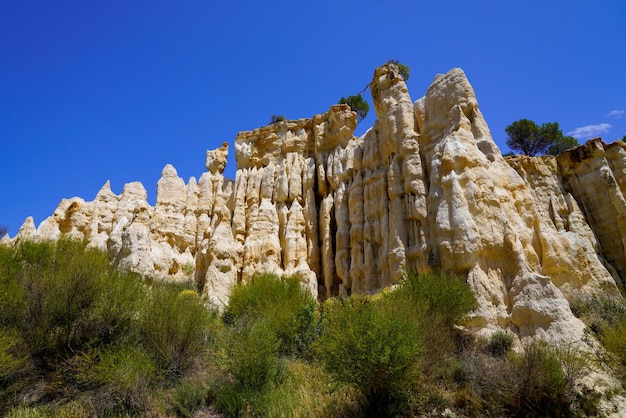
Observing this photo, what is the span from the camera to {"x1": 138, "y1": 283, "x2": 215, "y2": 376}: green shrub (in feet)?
37.3

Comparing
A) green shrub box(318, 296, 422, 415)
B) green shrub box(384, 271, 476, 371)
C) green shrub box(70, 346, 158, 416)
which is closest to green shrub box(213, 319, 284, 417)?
green shrub box(70, 346, 158, 416)

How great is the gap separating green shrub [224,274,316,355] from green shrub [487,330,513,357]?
5.55 meters

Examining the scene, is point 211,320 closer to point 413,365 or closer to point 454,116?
point 413,365

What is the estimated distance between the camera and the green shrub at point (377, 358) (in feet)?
28.8

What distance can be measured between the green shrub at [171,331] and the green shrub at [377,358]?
451 centimetres

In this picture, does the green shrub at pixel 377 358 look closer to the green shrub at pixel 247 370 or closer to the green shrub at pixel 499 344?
the green shrub at pixel 247 370

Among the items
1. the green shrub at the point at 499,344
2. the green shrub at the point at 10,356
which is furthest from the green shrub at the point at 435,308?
the green shrub at the point at 10,356

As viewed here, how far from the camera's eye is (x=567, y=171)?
22750mm

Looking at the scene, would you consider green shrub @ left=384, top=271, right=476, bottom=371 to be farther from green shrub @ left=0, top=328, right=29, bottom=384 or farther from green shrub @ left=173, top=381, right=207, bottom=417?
green shrub @ left=0, top=328, right=29, bottom=384

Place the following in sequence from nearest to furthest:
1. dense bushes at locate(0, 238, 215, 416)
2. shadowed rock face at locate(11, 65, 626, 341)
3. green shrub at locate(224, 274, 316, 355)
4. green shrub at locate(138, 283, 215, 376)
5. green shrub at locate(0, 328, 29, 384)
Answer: green shrub at locate(0, 328, 29, 384) → dense bushes at locate(0, 238, 215, 416) → green shrub at locate(138, 283, 215, 376) → green shrub at locate(224, 274, 316, 355) → shadowed rock face at locate(11, 65, 626, 341)

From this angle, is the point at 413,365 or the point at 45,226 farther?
the point at 45,226

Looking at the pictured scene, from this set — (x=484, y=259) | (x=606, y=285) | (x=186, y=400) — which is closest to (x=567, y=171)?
(x=606, y=285)

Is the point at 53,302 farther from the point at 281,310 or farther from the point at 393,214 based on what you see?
the point at 393,214

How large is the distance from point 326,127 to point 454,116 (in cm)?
1225
